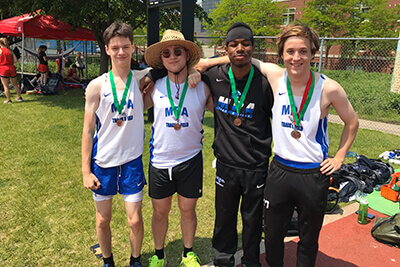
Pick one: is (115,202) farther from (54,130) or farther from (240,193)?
(54,130)

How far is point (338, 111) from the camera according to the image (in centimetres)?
241

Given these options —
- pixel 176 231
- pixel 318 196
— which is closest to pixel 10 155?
pixel 176 231

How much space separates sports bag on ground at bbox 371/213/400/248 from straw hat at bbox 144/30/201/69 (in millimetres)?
3053

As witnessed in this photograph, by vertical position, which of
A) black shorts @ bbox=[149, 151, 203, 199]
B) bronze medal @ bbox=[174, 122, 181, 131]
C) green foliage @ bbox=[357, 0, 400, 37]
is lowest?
black shorts @ bbox=[149, 151, 203, 199]

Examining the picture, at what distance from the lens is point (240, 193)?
2811mm

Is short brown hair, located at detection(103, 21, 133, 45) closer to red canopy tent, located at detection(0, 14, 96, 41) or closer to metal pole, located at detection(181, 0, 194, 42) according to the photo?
metal pole, located at detection(181, 0, 194, 42)

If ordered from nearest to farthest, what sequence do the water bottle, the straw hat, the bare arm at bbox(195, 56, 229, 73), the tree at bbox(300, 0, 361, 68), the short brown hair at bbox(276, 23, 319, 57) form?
the short brown hair at bbox(276, 23, 319, 57) → the straw hat → the bare arm at bbox(195, 56, 229, 73) → the water bottle → the tree at bbox(300, 0, 361, 68)

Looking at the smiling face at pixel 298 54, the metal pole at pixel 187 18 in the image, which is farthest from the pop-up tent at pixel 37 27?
the smiling face at pixel 298 54

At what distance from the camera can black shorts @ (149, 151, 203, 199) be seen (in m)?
2.73

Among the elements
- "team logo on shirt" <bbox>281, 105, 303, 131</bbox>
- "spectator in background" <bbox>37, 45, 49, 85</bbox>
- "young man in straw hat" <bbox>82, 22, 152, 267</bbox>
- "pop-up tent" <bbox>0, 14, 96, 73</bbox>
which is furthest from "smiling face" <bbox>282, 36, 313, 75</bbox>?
"spectator in background" <bbox>37, 45, 49, 85</bbox>

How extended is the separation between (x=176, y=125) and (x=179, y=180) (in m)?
0.50

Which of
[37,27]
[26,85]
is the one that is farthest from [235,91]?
[26,85]

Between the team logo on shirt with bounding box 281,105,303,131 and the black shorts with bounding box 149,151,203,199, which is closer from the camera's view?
the team logo on shirt with bounding box 281,105,303,131

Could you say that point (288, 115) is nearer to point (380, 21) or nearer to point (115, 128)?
point (115, 128)
